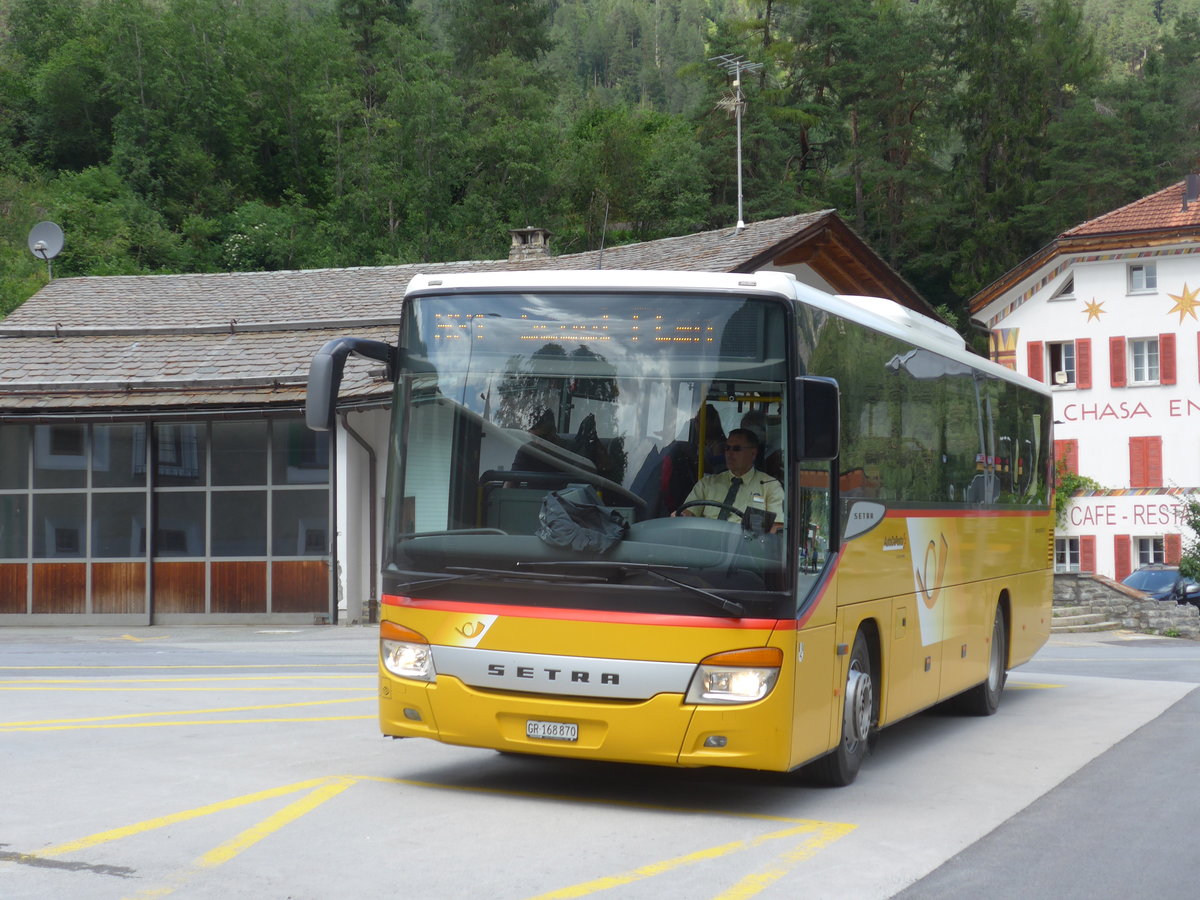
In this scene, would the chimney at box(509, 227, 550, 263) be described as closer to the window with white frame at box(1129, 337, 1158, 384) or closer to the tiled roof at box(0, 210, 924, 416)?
the tiled roof at box(0, 210, 924, 416)

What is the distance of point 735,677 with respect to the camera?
7328 mm

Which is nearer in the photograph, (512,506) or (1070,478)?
(512,506)

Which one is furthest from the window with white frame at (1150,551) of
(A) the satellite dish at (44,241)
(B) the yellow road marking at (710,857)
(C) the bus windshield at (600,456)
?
(B) the yellow road marking at (710,857)

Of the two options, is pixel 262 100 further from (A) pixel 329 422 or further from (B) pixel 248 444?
(A) pixel 329 422

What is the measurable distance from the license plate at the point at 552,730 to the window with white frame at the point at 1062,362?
42250 mm

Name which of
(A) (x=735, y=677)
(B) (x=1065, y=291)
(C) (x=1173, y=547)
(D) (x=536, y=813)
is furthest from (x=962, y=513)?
(B) (x=1065, y=291)

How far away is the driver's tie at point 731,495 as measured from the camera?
24.3ft

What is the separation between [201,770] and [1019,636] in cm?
778

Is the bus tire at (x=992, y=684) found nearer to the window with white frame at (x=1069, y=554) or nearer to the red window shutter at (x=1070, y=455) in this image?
the red window shutter at (x=1070, y=455)

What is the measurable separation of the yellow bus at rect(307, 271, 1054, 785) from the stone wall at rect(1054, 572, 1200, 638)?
23.6 m

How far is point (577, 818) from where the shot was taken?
748 cm

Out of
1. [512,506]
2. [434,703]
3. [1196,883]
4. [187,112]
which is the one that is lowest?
[1196,883]

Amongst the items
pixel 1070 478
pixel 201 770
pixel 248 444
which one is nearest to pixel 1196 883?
pixel 201 770

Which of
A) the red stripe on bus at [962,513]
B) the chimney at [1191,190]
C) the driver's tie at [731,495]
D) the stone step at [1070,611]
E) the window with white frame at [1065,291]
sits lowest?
the stone step at [1070,611]
